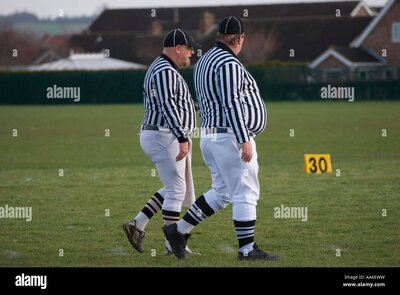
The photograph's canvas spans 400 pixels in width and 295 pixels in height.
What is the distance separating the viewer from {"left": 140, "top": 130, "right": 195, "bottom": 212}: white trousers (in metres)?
10.6

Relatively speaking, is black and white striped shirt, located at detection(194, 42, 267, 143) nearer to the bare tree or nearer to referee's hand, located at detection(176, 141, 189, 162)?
referee's hand, located at detection(176, 141, 189, 162)

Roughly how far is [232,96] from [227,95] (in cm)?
5

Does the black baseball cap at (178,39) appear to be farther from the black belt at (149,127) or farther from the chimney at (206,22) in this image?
the chimney at (206,22)

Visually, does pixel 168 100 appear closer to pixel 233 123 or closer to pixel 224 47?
pixel 224 47

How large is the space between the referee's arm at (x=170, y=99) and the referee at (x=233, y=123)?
32 cm

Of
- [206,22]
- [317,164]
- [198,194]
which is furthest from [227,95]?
[206,22]

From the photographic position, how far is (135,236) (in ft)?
35.3

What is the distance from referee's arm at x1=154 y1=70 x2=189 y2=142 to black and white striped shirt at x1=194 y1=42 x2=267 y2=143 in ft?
1.02

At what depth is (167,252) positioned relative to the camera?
1070 centimetres

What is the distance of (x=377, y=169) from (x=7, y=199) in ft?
22.6

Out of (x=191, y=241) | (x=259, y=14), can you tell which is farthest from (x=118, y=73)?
(x=191, y=241)

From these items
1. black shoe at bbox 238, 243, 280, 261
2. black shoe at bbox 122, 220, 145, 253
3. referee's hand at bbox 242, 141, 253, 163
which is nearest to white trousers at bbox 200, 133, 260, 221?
referee's hand at bbox 242, 141, 253, 163

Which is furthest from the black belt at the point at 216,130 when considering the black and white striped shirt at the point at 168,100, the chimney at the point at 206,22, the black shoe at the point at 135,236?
the chimney at the point at 206,22
